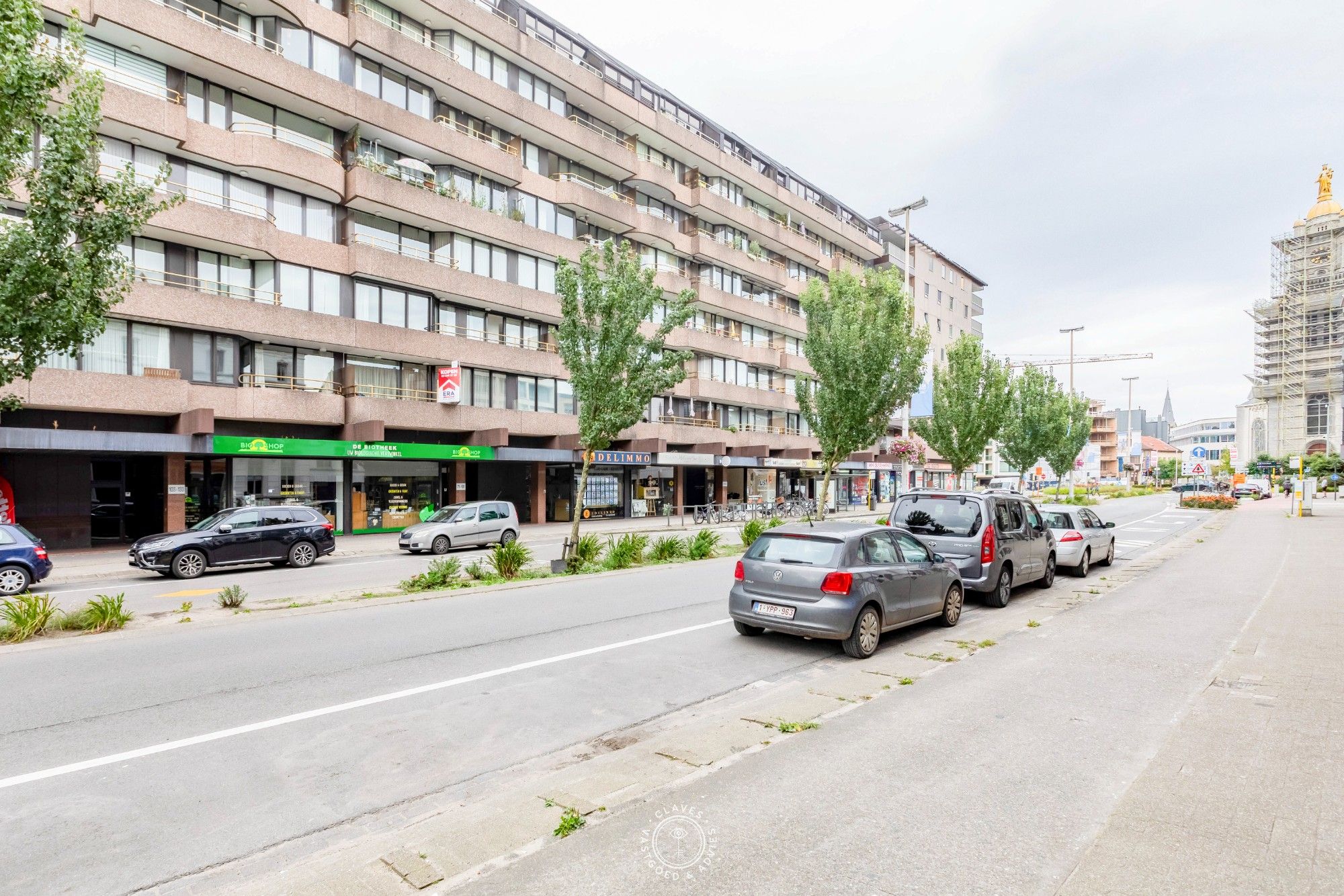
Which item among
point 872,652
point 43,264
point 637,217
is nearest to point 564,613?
point 872,652

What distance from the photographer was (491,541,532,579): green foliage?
564 inches

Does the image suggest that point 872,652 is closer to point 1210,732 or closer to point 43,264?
point 1210,732

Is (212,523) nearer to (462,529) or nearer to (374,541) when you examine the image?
(462,529)

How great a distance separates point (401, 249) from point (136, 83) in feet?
30.3

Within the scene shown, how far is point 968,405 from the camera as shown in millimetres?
34562

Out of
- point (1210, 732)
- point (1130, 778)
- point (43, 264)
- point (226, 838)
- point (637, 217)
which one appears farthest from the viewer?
point (637, 217)

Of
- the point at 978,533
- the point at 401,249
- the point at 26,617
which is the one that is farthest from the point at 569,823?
the point at 401,249

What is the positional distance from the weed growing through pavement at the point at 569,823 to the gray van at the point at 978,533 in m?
8.53

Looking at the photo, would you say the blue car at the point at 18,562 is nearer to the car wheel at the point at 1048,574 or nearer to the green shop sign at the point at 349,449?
the green shop sign at the point at 349,449

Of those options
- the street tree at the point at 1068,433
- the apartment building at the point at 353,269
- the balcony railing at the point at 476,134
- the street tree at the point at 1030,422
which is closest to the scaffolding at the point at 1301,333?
the street tree at the point at 1068,433

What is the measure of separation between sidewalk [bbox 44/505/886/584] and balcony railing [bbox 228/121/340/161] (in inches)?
531

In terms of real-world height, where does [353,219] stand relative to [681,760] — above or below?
above

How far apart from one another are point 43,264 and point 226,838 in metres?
10.5

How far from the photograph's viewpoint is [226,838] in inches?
163
